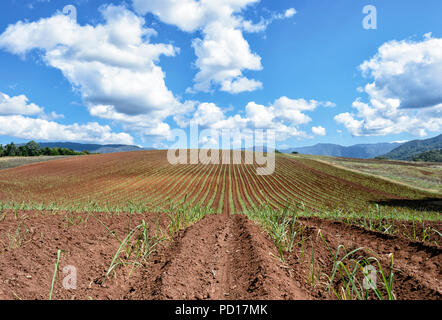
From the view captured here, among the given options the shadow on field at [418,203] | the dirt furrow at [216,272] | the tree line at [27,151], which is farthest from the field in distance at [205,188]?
the tree line at [27,151]

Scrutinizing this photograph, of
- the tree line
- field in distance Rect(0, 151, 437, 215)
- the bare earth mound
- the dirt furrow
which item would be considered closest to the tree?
the tree line

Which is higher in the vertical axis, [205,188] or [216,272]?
→ [216,272]

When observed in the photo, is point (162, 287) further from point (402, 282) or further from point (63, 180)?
point (63, 180)

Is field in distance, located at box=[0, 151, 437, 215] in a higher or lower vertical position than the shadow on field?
higher

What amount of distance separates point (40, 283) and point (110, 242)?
5.90 feet

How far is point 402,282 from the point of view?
3.35 meters

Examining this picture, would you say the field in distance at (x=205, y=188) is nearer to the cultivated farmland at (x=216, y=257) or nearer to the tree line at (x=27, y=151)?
the cultivated farmland at (x=216, y=257)

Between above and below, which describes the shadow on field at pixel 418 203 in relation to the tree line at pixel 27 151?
below

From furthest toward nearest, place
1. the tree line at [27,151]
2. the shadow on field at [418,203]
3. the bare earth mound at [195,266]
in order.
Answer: the tree line at [27,151], the shadow on field at [418,203], the bare earth mound at [195,266]

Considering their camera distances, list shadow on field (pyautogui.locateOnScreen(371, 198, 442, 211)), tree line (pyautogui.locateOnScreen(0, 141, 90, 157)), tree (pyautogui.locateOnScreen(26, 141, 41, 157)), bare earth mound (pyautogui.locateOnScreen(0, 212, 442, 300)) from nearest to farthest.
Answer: bare earth mound (pyautogui.locateOnScreen(0, 212, 442, 300))
shadow on field (pyautogui.locateOnScreen(371, 198, 442, 211))
tree line (pyautogui.locateOnScreen(0, 141, 90, 157))
tree (pyautogui.locateOnScreen(26, 141, 41, 157))

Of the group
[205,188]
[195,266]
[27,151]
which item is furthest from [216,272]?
[27,151]

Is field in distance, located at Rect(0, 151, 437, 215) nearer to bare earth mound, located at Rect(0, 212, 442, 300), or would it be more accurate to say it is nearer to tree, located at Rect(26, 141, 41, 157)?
bare earth mound, located at Rect(0, 212, 442, 300)

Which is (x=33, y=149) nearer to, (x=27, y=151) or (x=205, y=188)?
(x=27, y=151)
